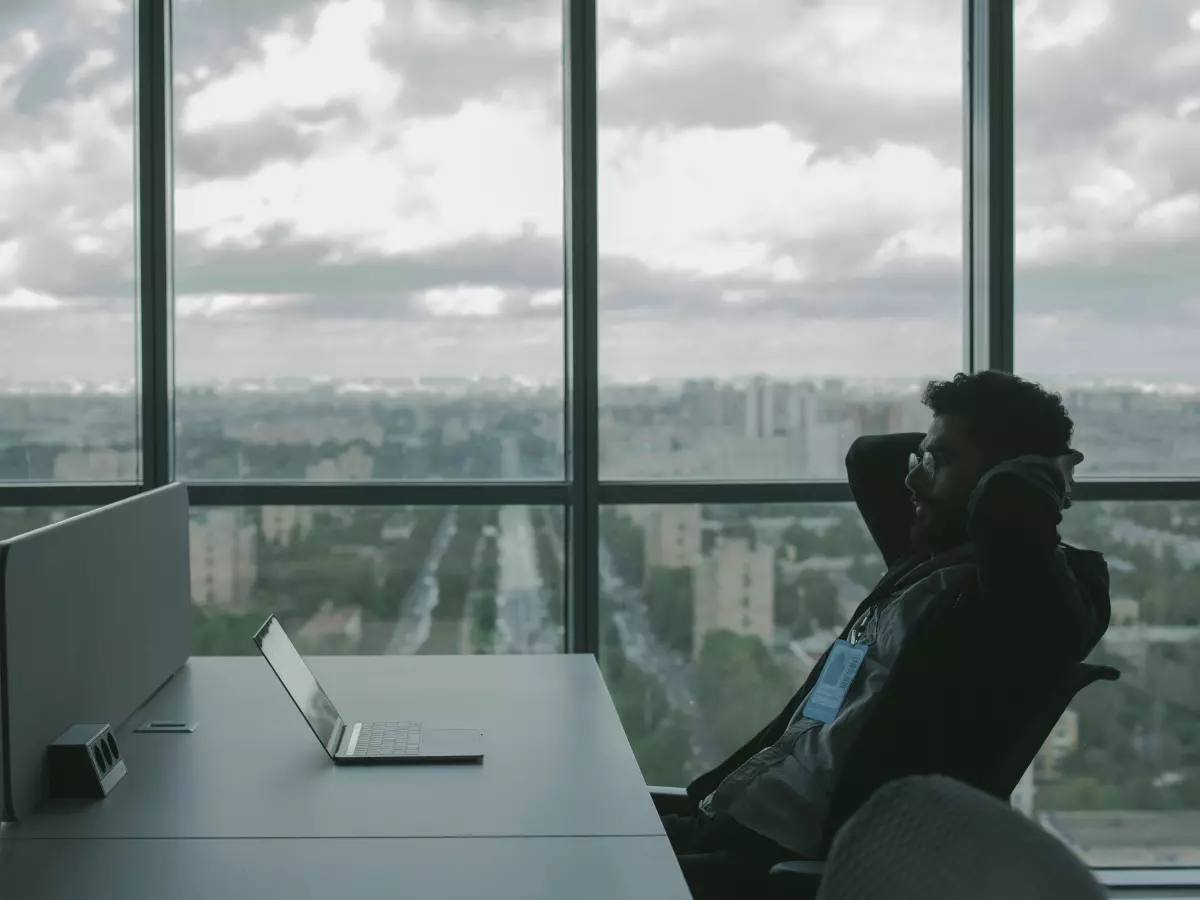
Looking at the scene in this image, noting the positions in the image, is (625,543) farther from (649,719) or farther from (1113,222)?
(1113,222)

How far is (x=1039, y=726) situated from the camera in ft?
5.57

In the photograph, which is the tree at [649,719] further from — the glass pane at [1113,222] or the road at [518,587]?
the glass pane at [1113,222]

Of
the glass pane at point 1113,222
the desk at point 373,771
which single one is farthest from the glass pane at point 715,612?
the desk at point 373,771

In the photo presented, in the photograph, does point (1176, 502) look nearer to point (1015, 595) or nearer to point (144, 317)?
point (1015, 595)

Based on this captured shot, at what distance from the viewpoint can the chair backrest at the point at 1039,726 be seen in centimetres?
167

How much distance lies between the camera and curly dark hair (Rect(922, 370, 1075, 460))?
2.06 meters

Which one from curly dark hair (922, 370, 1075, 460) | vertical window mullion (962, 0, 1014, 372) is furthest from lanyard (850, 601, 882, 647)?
vertical window mullion (962, 0, 1014, 372)

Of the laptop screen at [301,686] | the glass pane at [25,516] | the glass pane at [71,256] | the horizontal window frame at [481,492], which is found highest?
the glass pane at [71,256]

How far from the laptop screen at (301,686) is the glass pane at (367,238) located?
1.46 metres

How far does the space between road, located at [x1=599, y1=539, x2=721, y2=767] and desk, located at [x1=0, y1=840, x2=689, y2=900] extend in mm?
1908

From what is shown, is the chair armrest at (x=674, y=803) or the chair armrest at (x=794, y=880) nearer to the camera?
the chair armrest at (x=794, y=880)

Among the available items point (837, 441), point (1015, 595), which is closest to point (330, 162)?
point (837, 441)

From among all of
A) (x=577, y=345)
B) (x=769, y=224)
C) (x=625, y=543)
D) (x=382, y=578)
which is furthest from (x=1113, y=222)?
(x=382, y=578)

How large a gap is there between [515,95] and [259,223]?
0.89 m
